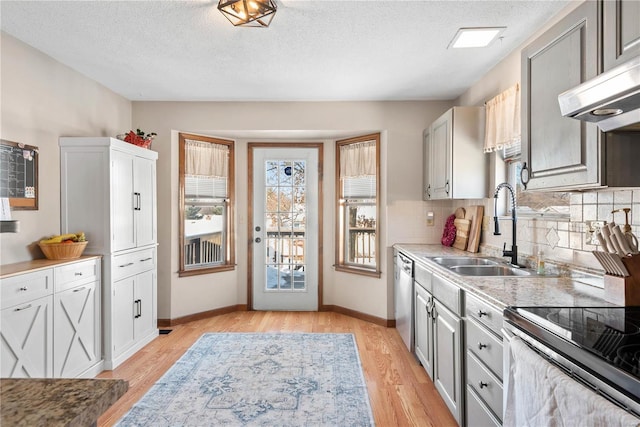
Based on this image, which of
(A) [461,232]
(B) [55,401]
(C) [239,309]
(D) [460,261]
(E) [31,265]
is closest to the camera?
(B) [55,401]

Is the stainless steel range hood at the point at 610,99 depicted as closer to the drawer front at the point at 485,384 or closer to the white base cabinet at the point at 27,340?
the drawer front at the point at 485,384

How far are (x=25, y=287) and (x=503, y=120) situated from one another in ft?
11.7

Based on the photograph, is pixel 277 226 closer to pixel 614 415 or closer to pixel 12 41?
pixel 12 41

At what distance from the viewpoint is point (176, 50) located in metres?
3.06

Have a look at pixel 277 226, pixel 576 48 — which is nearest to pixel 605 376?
pixel 576 48

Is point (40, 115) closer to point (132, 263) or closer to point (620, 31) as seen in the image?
point (132, 263)

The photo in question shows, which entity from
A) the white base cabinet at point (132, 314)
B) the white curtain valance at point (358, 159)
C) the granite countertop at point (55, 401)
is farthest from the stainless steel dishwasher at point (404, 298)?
the granite countertop at point (55, 401)

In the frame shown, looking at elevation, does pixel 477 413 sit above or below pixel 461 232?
below

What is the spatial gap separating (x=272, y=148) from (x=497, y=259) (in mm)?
3049

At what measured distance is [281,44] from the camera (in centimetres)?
292

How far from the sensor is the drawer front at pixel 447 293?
224 cm

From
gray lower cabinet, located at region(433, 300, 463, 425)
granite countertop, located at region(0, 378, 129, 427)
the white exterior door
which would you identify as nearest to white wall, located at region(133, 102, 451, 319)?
the white exterior door

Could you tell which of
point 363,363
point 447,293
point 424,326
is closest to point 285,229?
point 363,363

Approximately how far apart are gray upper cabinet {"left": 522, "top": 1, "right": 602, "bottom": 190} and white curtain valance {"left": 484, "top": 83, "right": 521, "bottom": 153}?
774 millimetres
